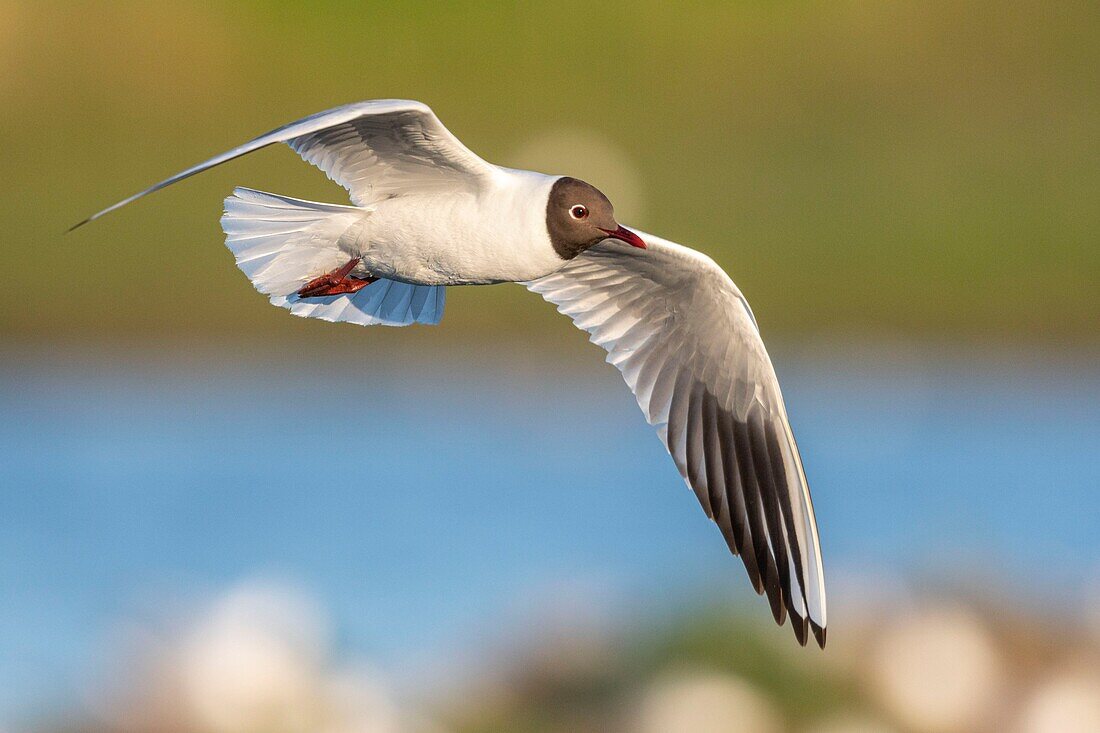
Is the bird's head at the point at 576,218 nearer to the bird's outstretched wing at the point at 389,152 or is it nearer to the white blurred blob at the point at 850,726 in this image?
the bird's outstretched wing at the point at 389,152

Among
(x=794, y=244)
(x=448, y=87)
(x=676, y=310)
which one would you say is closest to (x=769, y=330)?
(x=794, y=244)

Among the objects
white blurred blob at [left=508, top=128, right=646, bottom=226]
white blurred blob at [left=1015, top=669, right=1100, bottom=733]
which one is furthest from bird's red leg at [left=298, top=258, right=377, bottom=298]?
white blurred blob at [left=508, top=128, right=646, bottom=226]

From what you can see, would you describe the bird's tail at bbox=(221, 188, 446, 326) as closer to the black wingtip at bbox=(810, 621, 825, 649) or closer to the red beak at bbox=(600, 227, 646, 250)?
the red beak at bbox=(600, 227, 646, 250)

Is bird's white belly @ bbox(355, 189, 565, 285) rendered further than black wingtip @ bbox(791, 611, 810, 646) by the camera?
No

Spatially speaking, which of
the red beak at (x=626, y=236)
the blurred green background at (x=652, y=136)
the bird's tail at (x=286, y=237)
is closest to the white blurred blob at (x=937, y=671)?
the red beak at (x=626, y=236)

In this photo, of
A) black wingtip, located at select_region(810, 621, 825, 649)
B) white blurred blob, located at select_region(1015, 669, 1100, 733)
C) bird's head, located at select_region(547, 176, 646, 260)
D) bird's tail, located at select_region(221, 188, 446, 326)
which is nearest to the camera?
bird's head, located at select_region(547, 176, 646, 260)

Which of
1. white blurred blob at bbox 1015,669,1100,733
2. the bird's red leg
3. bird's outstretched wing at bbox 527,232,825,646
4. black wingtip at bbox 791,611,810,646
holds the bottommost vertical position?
white blurred blob at bbox 1015,669,1100,733

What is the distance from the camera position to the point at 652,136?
406 inches

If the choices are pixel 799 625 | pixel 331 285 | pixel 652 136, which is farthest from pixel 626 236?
pixel 652 136

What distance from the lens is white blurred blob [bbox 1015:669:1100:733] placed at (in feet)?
19.9

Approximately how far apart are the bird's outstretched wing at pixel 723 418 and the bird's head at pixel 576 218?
1.42ft

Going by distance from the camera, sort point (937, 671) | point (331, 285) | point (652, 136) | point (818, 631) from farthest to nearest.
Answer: point (652, 136) → point (937, 671) → point (818, 631) → point (331, 285)

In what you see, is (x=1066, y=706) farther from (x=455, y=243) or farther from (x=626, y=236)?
(x=455, y=243)

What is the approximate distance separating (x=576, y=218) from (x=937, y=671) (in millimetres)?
2839
